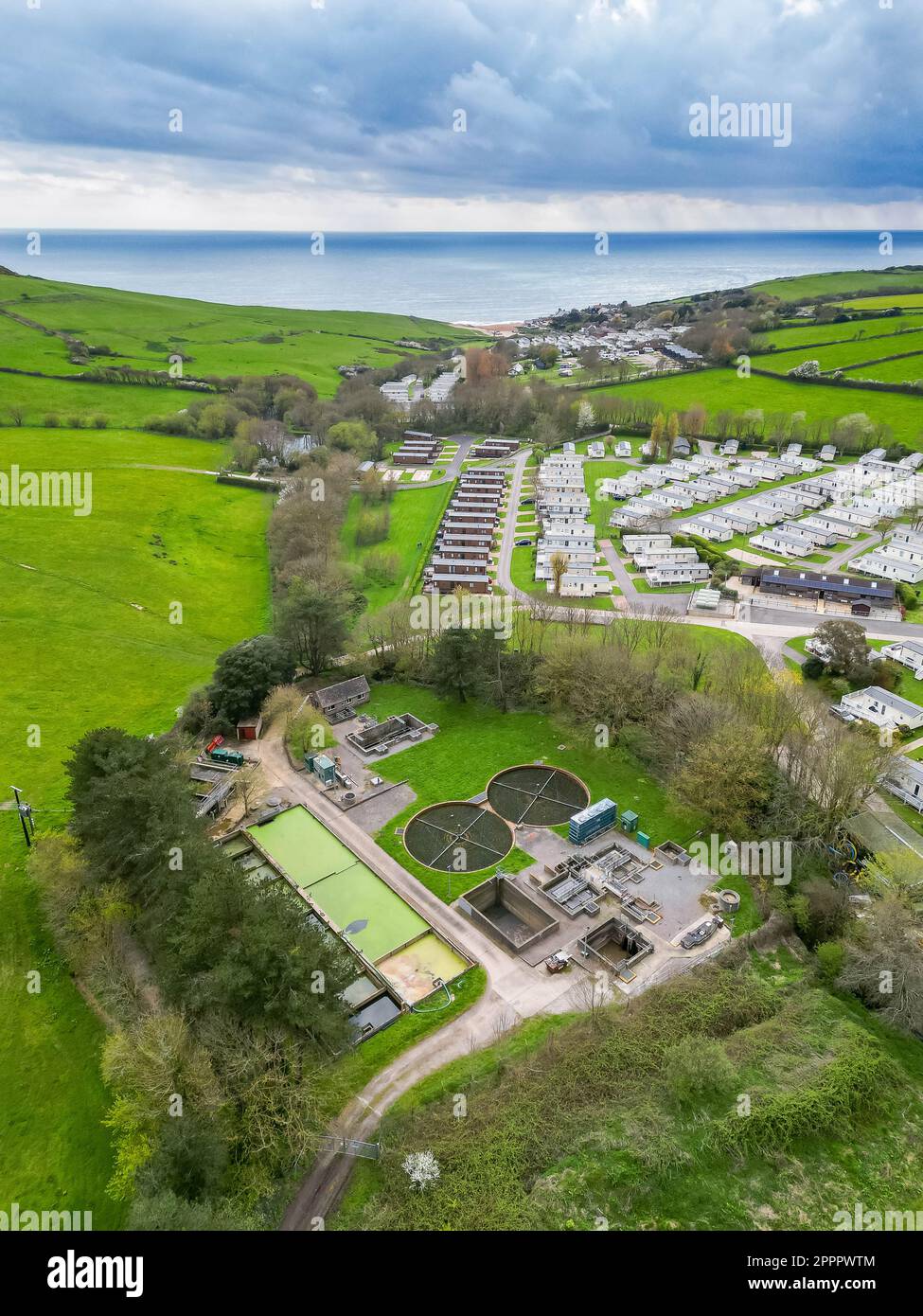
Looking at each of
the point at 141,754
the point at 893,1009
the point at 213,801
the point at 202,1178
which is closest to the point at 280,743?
the point at 213,801

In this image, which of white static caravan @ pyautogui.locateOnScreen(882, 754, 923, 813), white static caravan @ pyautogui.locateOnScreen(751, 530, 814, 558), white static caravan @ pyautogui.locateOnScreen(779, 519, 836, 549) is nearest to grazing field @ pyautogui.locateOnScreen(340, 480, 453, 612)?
white static caravan @ pyautogui.locateOnScreen(751, 530, 814, 558)

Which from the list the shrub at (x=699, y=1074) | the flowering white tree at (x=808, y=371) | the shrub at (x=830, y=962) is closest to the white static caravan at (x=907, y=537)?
the shrub at (x=830, y=962)

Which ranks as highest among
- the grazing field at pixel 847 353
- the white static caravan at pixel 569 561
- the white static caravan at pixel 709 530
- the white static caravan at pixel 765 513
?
the grazing field at pixel 847 353

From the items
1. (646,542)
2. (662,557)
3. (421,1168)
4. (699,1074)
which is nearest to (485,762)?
(699,1074)

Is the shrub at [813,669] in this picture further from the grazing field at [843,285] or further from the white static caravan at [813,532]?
the grazing field at [843,285]

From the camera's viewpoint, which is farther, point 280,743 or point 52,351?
point 52,351

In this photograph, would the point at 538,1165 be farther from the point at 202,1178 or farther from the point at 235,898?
the point at 235,898
